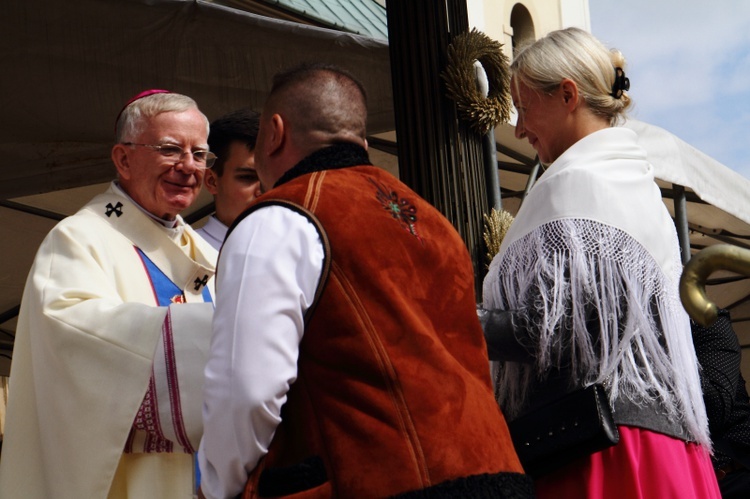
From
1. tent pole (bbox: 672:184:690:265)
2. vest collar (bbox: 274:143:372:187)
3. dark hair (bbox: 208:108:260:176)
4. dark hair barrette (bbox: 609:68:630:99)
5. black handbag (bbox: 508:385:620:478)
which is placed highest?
tent pole (bbox: 672:184:690:265)

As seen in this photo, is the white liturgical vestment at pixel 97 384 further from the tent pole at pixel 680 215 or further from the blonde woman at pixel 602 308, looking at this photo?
the tent pole at pixel 680 215

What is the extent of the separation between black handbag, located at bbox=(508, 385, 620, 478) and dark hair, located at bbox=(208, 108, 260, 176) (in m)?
1.84

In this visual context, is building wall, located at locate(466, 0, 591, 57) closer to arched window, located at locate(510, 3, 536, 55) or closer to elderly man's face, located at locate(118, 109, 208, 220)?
arched window, located at locate(510, 3, 536, 55)

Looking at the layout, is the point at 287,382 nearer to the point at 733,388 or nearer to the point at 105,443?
the point at 105,443

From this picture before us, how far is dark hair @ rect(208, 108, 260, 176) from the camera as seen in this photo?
13.8ft

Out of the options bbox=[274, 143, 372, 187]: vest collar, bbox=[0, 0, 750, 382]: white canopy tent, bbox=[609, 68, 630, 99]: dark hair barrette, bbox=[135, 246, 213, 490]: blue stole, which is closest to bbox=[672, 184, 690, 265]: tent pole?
bbox=[0, 0, 750, 382]: white canopy tent

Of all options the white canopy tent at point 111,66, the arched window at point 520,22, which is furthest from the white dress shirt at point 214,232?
the arched window at point 520,22

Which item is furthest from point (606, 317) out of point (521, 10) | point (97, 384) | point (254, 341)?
point (521, 10)

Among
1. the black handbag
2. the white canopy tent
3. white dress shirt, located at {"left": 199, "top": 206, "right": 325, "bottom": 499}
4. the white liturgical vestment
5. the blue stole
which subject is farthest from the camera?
the white canopy tent

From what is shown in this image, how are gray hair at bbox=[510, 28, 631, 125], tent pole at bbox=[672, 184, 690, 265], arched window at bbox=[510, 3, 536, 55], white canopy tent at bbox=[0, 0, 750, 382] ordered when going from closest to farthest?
gray hair at bbox=[510, 28, 631, 125] < white canopy tent at bbox=[0, 0, 750, 382] < tent pole at bbox=[672, 184, 690, 265] < arched window at bbox=[510, 3, 536, 55]

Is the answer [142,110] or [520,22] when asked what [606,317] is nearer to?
[142,110]

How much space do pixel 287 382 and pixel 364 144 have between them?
0.61 m

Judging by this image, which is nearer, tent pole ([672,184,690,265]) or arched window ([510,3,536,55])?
tent pole ([672,184,690,265])

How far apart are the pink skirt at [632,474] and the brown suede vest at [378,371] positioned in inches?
24.3
